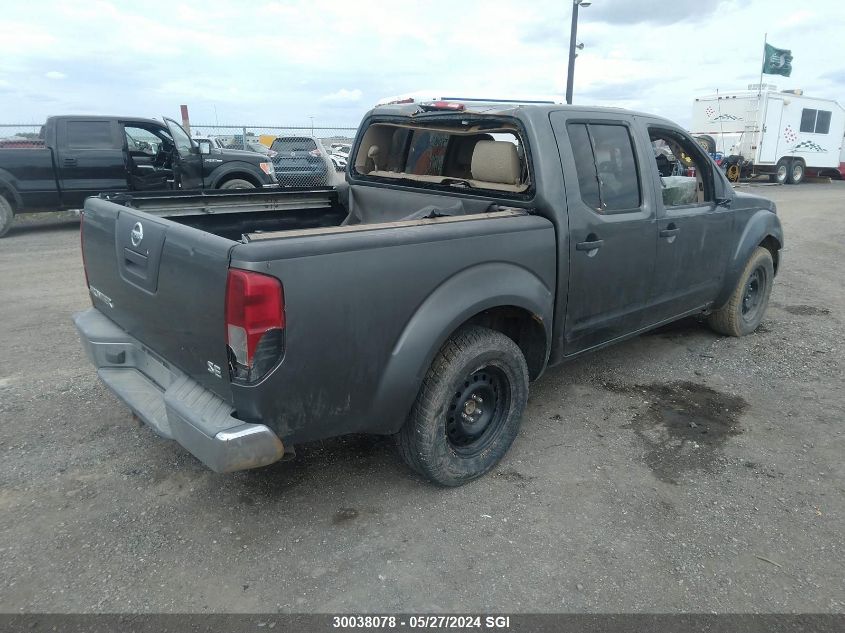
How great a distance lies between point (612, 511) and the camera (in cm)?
296

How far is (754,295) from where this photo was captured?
5.58m

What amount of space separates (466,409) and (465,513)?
535 millimetres

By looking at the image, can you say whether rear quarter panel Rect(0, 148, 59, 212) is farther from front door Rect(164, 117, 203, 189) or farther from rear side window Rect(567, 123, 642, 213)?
rear side window Rect(567, 123, 642, 213)

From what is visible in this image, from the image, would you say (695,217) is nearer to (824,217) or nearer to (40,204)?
(40,204)

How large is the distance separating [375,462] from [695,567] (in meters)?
1.62

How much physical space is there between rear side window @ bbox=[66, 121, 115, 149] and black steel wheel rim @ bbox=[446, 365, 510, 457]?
9270mm

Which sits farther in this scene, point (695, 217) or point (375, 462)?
point (695, 217)

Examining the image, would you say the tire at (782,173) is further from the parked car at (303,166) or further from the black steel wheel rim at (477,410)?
the black steel wheel rim at (477,410)

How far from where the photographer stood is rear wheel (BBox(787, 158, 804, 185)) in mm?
23680

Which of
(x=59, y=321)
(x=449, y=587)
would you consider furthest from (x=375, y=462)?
(x=59, y=321)

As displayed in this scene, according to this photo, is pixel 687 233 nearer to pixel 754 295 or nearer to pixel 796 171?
pixel 754 295

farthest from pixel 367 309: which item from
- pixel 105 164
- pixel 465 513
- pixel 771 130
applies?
pixel 771 130

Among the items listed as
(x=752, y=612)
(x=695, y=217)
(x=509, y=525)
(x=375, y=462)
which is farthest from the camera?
(x=695, y=217)

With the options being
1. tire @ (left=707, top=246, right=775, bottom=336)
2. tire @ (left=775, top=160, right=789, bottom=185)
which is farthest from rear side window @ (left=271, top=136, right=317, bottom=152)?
tire @ (left=775, top=160, right=789, bottom=185)
